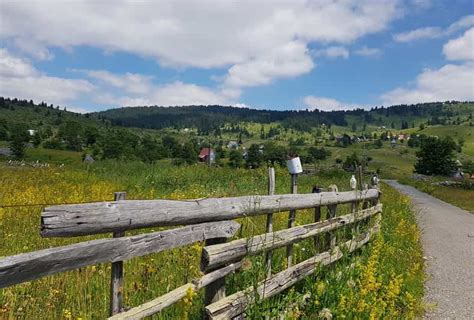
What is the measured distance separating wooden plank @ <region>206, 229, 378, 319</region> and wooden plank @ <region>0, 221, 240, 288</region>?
656 millimetres

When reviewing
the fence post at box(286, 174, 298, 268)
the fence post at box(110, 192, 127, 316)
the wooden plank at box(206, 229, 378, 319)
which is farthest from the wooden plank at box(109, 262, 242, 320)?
the fence post at box(286, 174, 298, 268)

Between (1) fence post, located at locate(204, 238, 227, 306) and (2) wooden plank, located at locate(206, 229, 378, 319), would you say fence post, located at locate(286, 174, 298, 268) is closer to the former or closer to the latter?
(2) wooden plank, located at locate(206, 229, 378, 319)

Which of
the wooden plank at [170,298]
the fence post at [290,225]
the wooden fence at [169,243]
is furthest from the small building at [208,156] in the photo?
the wooden plank at [170,298]

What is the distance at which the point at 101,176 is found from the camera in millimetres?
16562

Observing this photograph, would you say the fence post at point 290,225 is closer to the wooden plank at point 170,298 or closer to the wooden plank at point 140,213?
the wooden plank at point 140,213

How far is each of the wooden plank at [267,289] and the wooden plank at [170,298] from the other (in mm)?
244

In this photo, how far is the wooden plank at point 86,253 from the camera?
215 cm

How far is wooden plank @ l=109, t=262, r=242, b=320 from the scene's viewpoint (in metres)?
2.89

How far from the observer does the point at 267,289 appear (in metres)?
4.51

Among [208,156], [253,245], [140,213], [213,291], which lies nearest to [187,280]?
[213,291]

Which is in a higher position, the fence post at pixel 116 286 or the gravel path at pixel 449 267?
the fence post at pixel 116 286

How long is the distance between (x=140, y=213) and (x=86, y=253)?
20.8 inches

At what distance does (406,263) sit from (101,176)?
12.0 meters

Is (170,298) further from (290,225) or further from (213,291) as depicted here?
(290,225)
